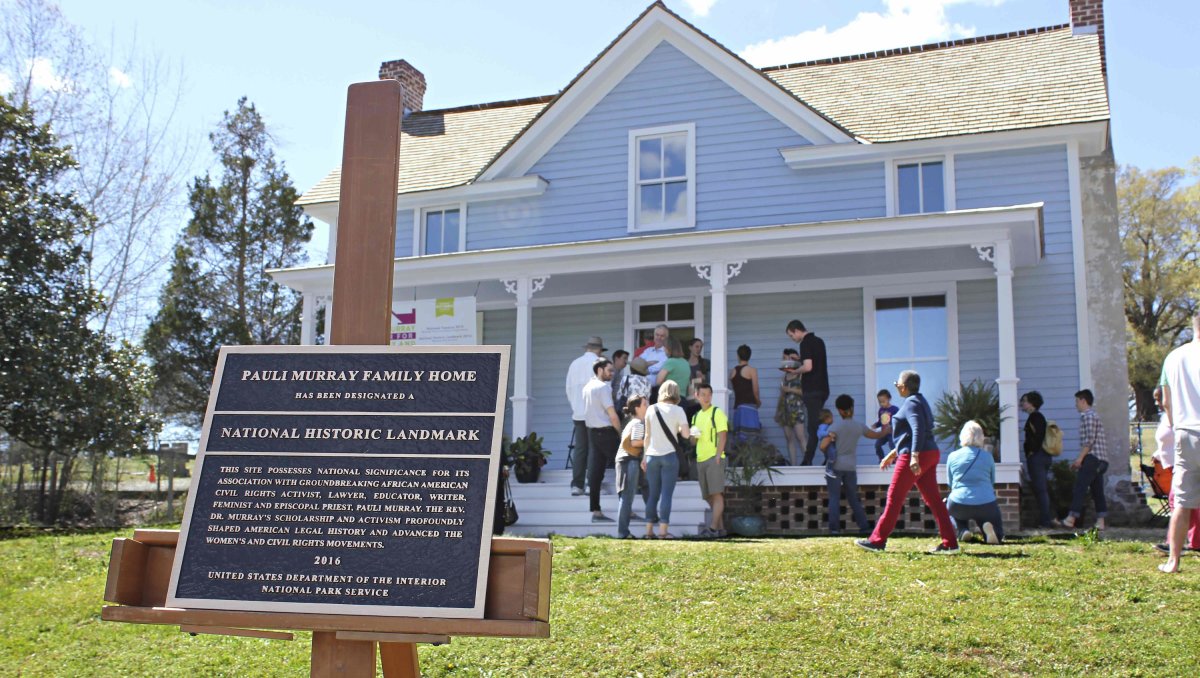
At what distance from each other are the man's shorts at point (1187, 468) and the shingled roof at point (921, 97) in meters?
8.81

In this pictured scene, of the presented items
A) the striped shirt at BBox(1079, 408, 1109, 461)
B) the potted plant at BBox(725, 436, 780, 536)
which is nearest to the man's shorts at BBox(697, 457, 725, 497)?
the potted plant at BBox(725, 436, 780, 536)

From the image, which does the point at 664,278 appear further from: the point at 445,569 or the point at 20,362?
the point at 445,569

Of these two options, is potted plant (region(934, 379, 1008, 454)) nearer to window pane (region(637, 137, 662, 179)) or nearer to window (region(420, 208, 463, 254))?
window pane (region(637, 137, 662, 179))

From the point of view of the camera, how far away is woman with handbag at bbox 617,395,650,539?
11.4 metres

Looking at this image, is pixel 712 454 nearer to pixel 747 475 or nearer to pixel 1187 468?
pixel 747 475

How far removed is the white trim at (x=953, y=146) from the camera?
15547mm

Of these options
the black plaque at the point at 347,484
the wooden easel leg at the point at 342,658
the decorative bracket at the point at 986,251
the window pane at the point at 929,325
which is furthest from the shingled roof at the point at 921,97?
the wooden easel leg at the point at 342,658

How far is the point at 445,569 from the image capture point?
12.0ft

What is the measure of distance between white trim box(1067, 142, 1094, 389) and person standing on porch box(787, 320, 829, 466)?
3.92m

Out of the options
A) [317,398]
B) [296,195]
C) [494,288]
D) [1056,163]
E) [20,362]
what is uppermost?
[296,195]

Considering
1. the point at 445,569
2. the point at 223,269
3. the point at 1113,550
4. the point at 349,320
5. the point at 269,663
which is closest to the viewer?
the point at 445,569

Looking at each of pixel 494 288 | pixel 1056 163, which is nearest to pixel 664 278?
pixel 494 288

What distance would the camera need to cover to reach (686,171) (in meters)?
17.6

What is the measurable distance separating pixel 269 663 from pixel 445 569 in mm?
3570
